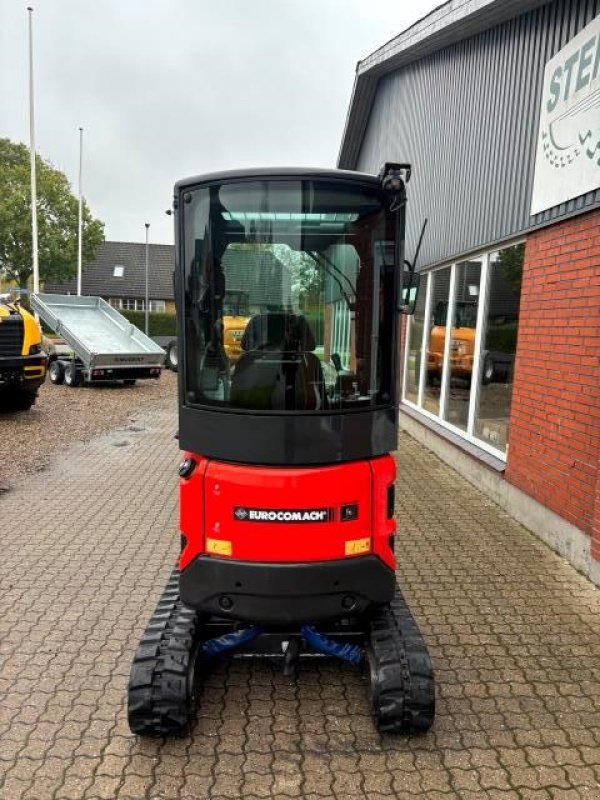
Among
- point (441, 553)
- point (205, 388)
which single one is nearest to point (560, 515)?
point (441, 553)

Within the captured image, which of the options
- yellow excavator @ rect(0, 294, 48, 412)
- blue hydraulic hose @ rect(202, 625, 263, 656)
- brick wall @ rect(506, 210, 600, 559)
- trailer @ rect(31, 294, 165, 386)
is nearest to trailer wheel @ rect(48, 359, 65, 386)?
trailer @ rect(31, 294, 165, 386)

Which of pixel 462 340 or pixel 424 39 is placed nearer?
pixel 462 340

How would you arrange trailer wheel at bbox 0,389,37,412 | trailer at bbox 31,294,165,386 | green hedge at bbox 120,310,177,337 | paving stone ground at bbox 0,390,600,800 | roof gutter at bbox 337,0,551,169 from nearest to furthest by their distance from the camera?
paving stone ground at bbox 0,390,600,800 → roof gutter at bbox 337,0,551,169 → trailer wheel at bbox 0,389,37,412 → trailer at bbox 31,294,165,386 → green hedge at bbox 120,310,177,337

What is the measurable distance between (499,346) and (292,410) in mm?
4713

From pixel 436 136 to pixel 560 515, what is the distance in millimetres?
6595

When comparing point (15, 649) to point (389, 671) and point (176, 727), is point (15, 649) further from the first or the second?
point (389, 671)

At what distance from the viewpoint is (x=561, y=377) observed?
507 centimetres

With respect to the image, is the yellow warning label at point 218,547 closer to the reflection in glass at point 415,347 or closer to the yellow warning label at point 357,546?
the yellow warning label at point 357,546

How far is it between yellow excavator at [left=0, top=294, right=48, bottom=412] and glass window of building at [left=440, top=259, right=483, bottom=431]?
277 inches

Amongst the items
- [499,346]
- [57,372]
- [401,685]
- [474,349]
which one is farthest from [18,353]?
[401,685]

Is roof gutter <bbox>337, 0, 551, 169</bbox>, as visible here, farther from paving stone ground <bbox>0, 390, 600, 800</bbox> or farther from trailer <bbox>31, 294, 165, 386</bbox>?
trailer <bbox>31, 294, 165, 386</bbox>

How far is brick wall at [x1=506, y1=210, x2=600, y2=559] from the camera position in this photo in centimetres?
459

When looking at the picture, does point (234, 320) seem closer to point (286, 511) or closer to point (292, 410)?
point (292, 410)

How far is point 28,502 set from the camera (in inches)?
249
